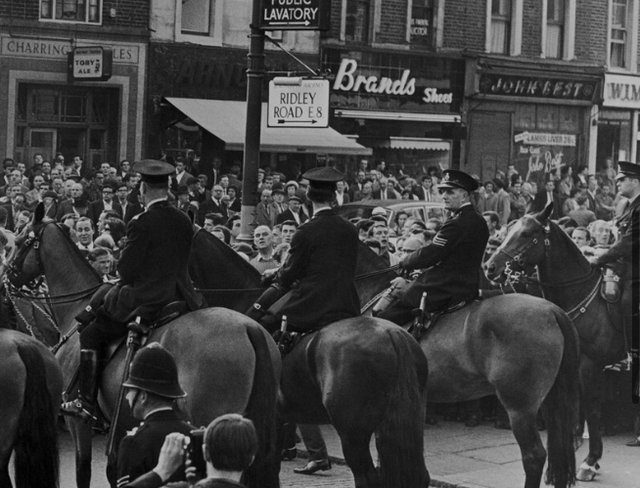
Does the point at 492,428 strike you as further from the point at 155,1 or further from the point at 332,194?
the point at 155,1

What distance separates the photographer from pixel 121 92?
95.4 ft

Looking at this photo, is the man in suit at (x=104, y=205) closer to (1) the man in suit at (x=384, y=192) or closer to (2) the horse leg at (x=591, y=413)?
(1) the man in suit at (x=384, y=192)

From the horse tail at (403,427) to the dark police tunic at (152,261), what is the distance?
5.49 ft

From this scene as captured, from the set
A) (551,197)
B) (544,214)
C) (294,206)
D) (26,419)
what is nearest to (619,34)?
(551,197)

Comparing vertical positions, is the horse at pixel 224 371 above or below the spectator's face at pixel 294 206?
below

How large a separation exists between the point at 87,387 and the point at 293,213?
10.3m

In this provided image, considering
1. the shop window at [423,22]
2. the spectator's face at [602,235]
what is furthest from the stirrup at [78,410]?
the shop window at [423,22]

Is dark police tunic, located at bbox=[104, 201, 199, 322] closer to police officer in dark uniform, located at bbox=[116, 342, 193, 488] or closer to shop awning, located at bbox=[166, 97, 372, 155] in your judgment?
police officer in dark uniform, located at bbox=[116, 342, 193, 488]

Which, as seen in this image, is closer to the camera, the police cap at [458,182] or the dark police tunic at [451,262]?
the dark police tunic at [451,262]

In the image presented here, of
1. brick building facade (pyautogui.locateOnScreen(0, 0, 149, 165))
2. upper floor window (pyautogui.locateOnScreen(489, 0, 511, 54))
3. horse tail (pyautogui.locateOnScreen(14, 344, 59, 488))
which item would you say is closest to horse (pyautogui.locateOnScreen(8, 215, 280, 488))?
horse tail (pyautogui.locateOnScreen(14, 344, 59, 488))

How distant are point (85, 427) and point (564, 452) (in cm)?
383

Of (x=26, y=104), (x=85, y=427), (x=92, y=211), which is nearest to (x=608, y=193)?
(x=26, y=104)

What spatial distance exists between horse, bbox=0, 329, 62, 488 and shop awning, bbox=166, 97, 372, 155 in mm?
19681

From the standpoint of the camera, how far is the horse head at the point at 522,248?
12.8 meters
